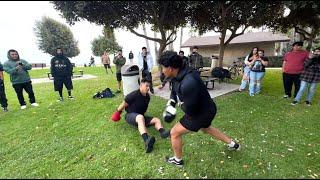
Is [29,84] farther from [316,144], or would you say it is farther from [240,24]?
[240,24]

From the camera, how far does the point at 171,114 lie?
321 cm

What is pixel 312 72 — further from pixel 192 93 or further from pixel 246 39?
pixel 246 39

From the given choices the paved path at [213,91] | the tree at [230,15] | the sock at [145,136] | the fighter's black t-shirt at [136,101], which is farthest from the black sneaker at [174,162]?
the tree at [230,15]

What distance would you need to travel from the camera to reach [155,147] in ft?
14.5

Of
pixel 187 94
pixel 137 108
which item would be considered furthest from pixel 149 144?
pixel 187 94

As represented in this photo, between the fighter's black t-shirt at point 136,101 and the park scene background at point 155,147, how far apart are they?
0.48m

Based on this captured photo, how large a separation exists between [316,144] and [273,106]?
2436 mm

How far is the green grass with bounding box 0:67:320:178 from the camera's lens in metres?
3.71

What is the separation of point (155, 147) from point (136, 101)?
1.06 m

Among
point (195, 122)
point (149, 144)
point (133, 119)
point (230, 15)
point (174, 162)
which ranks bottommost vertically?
point (174, 162)

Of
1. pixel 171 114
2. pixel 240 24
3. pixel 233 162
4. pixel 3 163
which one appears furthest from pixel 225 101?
pixel 240 24

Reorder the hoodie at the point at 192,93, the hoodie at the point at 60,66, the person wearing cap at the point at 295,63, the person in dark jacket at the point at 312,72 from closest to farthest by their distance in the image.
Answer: the hoodie at the point at 192,93 < the person in dark jacket at the point at 312,72 < the person wearing cap at the point at 295,63 < the hoodie at the point at 60,66

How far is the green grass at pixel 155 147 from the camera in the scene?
12.2 ft

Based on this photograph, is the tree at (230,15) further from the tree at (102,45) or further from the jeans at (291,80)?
the tree at (102,45)
